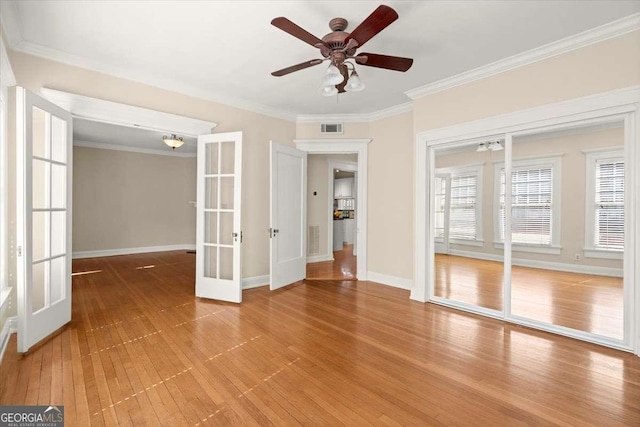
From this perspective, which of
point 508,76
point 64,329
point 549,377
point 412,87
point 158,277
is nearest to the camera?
point 549,377

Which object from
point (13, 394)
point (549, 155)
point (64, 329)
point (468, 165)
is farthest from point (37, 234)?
point (549, 155)

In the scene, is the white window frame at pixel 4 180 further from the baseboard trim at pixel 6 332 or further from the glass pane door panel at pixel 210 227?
the glass pane door panel at pixel 210 227

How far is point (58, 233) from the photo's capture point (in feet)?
10.1

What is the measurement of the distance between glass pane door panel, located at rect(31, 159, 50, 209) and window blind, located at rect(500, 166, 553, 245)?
503cm

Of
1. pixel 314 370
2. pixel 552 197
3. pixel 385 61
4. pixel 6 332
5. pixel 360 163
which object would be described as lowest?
pixel 314 370

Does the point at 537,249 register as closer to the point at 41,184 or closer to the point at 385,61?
the point at 385,61

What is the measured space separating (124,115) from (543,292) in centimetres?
557

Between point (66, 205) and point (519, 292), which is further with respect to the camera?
point (519, 292)

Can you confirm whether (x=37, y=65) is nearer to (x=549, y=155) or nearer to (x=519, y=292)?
(x=549, y=155)

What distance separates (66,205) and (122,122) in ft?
3.82

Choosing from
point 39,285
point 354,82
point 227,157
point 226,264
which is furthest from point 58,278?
point 354,82

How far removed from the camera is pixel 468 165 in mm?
4168

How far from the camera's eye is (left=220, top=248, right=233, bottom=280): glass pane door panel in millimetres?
4223

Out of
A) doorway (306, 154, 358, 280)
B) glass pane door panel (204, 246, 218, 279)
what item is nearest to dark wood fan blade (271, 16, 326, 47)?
glass pane door panel (204, 246, 218, 279)
